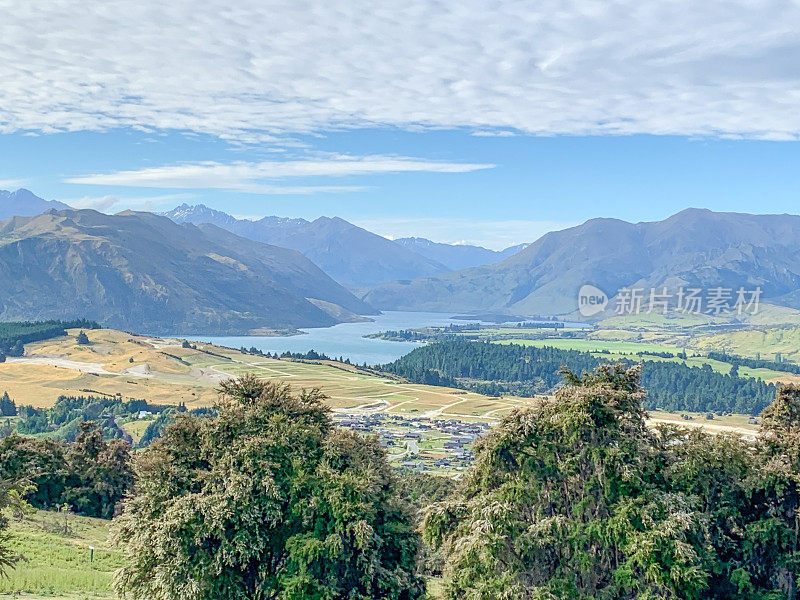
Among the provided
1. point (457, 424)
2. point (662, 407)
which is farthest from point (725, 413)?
point (457, 424)

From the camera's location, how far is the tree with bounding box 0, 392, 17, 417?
142 meters

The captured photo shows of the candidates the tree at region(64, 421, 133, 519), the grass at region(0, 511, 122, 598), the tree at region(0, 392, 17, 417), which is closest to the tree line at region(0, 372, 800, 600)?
the grass at region(0, 511, 122, 598)

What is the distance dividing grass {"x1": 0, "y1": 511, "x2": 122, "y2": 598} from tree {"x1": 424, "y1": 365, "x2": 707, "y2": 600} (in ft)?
44.8

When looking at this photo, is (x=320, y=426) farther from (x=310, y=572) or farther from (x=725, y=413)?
(x=725, y=413)

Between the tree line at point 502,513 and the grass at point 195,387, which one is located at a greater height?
the tree line at point 502,513

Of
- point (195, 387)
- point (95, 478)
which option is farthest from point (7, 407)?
point (95, 478)

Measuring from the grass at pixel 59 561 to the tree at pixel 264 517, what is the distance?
3848 mm

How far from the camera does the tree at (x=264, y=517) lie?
23.9m

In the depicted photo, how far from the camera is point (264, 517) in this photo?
2495cm

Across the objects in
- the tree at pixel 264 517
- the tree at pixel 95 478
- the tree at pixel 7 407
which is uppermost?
the tree at pixel 264 517

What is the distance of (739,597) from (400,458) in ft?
265

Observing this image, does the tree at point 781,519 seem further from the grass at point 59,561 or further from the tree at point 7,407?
the tree at point 7,407

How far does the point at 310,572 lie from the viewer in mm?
23734

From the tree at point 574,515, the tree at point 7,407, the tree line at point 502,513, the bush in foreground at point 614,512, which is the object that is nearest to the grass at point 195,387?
the tree at point 7,407
